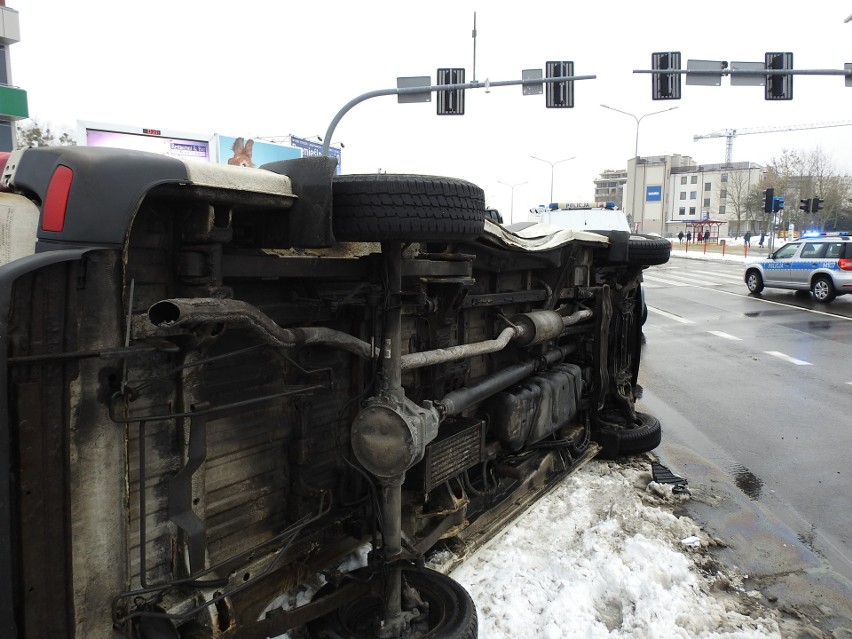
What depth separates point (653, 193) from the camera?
99.0 m

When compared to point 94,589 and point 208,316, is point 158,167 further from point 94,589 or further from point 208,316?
point 94,589

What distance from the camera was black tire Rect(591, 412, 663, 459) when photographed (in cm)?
573

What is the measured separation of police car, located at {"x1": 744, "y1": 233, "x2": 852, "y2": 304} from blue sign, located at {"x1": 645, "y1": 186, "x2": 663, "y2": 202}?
267 feet

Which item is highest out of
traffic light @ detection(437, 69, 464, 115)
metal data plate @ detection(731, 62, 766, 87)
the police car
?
metal data plate @ detection(731, 62, 766, 87)

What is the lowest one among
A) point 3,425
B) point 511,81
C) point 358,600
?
point 358,600

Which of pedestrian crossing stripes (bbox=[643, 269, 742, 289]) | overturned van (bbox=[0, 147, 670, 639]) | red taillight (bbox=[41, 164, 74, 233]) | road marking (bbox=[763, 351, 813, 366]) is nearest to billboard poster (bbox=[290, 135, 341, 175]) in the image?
pedestrian crossing stripes (bbox=[643, 269, 742, 289])

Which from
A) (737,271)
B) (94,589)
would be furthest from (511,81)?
(737,271)

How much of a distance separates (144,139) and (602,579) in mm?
15173

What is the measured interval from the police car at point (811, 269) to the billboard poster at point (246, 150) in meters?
14.9

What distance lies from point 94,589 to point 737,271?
108 ft

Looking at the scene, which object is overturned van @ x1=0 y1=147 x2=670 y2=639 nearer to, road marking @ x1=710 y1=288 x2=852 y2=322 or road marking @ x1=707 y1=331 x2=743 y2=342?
road marking @ x1=707 y1=331 x2=743 y2=342

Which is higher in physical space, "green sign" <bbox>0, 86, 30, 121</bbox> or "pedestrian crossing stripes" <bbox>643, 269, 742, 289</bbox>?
"green sign" <bbox>0, 86, 30, 121</bbox>

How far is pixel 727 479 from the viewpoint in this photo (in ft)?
18.4

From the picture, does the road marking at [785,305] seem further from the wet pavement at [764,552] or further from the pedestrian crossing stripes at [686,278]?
the wet pavement at [764,552]
